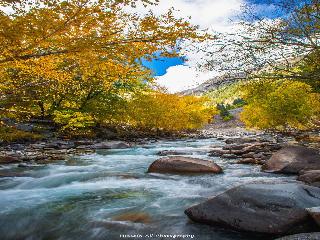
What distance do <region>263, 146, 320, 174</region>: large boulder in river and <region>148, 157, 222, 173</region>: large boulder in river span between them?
4.48ft

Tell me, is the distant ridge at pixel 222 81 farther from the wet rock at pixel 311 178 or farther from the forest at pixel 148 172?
the wet rock at pixel 311 178

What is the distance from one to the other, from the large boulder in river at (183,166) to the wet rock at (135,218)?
3400mm

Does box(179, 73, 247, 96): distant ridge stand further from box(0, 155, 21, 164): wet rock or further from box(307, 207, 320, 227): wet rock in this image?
box(0, 155, 21, 164): wet rock

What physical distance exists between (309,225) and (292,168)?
162 inches

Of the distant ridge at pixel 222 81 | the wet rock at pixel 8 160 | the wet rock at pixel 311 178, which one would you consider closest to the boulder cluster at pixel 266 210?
the wet rock at pixel 311 178

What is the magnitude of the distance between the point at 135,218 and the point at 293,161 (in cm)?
485

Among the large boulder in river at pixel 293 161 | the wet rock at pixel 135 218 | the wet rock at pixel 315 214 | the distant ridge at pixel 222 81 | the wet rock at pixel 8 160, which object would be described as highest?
the distant ridge at pixel 222 81

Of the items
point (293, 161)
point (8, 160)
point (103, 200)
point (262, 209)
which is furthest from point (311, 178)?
point (8, 160)

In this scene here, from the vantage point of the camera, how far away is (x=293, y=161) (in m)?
8.24

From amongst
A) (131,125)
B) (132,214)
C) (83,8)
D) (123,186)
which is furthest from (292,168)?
(131,125)

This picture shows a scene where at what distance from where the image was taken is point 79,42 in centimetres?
625

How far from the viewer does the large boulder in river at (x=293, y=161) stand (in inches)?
313

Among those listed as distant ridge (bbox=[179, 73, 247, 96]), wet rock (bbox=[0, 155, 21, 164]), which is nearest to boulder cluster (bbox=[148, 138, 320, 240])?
→ distant ridge (bbox=[179, 73, 247, 96])

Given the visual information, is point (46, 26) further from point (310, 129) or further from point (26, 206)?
point (310, 129)
